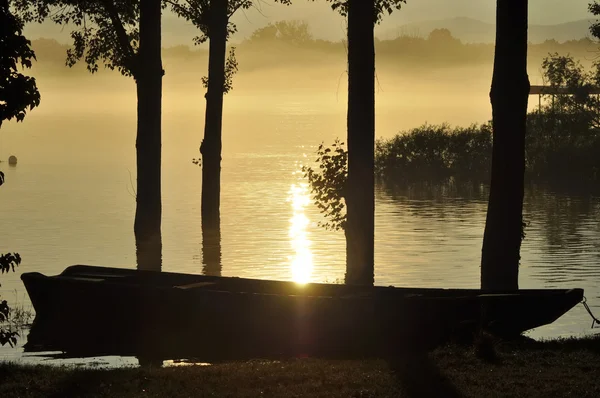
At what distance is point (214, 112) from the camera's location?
3416cm

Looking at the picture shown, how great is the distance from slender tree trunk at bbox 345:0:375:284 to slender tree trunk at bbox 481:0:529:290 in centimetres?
263

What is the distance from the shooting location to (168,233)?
55906 millimetres

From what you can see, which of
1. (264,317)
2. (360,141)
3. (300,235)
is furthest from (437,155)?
(264,317)

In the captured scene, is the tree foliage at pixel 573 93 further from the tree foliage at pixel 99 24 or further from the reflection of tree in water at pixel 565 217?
the tree foliage at pixel 99 24

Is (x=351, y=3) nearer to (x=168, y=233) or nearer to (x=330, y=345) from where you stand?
(x=330, y=345)

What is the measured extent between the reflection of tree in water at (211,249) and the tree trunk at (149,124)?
26.8ft

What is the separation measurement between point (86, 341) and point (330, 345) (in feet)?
15.8

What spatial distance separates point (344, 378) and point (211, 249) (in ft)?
70.1

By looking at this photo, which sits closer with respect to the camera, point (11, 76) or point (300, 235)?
point (11, 76)

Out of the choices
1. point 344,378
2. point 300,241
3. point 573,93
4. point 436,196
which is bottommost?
point 300,241

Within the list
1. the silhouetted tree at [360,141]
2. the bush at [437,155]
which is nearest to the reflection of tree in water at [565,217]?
the bush at [437,155]

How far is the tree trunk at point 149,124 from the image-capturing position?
25.6m

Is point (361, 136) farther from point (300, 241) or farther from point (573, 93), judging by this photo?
point (573, 93)

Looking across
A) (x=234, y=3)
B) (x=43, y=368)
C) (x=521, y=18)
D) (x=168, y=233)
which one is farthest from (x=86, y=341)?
(x=168, y=233)
